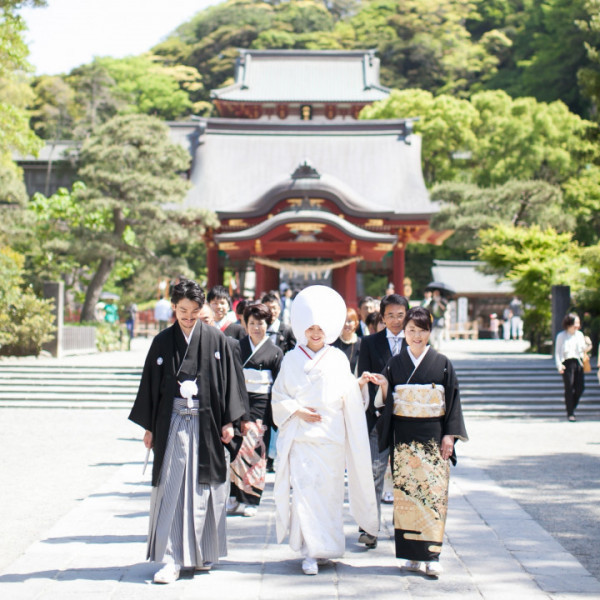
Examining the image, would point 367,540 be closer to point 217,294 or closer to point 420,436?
point 420,436

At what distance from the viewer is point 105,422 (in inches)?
454

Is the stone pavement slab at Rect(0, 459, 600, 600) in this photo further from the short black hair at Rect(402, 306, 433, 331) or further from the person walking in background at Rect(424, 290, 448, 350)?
the person walking in background at Rect(424, 290, 448, 350)

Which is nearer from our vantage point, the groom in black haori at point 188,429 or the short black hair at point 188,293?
the groom in black haori at point 188,429

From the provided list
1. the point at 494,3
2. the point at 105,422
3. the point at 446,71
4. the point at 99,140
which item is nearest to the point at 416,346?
the point at 105,422

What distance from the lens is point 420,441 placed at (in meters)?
4.65

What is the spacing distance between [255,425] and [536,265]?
13.8m

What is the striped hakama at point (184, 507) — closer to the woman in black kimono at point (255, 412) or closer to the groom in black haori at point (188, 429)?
the groom in black haori at point (188, 429)

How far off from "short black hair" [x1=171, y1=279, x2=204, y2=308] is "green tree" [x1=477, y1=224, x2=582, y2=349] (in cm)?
1481

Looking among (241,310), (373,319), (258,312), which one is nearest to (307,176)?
(241,310)

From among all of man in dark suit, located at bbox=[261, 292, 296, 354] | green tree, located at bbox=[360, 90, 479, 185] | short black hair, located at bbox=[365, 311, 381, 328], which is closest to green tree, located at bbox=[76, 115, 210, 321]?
man in dark suit, located at bbox=[261, 292, 296, 354]

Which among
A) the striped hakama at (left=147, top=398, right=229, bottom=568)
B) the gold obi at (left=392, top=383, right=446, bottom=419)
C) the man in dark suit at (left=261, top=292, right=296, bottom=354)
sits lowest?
the striped hakama at (left=147, top=398, right=229, bottom=568)

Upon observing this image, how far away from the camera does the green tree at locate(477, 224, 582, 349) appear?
18781 mm

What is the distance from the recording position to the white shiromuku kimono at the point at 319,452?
4590 mm

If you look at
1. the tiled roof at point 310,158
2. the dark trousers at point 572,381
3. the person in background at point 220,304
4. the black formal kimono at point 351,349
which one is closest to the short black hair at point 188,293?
the person in background at point 220,304
